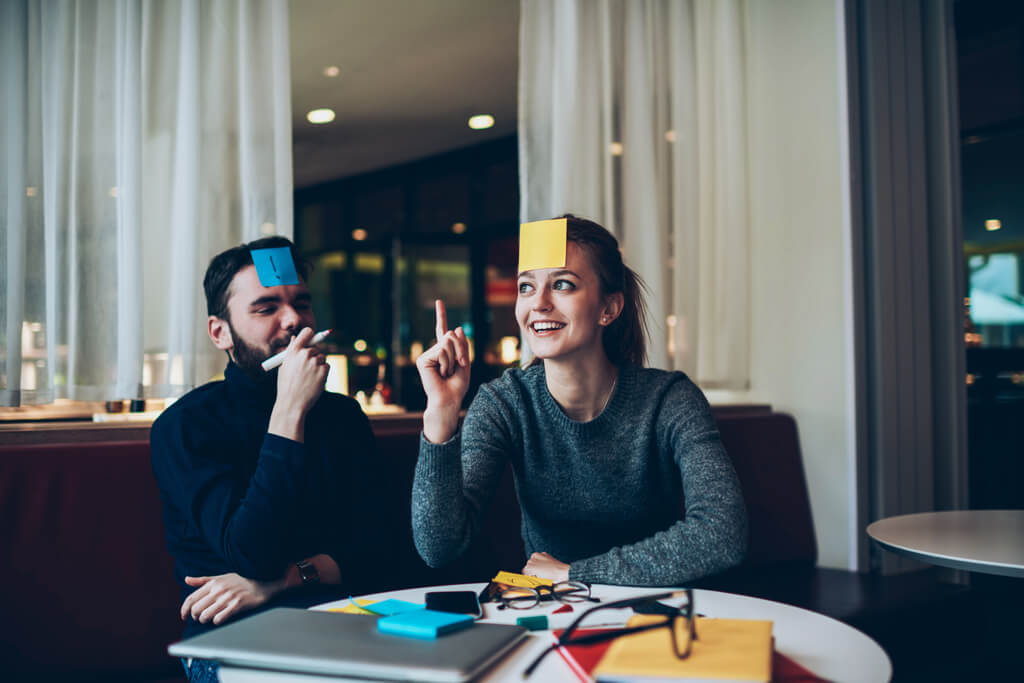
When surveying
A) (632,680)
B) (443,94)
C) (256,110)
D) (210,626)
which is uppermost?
(443,94)

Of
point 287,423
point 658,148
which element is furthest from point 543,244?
point 658,148

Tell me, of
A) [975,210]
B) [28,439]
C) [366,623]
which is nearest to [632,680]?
[366,623]

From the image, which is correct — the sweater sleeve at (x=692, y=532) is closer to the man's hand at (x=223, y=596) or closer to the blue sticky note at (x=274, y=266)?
the man's hand at (x=223, y=596)

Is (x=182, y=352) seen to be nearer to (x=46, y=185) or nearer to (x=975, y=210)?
(x=46, y=185)

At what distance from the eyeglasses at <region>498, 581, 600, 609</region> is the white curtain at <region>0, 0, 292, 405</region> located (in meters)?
1.24

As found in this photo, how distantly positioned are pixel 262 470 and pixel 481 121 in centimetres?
471

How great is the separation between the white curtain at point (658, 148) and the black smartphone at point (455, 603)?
1.63m

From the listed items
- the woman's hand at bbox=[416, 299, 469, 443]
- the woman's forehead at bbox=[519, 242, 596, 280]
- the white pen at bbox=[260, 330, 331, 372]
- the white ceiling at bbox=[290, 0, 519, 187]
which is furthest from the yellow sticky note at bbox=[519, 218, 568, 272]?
the white ceiling at bbox=[290, 0, 519, 187]

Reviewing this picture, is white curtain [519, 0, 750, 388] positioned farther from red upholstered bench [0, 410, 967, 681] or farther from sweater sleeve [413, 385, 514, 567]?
sweater sleeve [413, 385, 514, 567]

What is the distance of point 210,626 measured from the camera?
1.27m

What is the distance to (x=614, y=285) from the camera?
1616 millimetres

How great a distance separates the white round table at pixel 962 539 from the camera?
4.11ft

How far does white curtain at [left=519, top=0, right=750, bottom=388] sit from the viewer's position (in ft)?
8.21

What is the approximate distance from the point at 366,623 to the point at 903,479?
6.99 ft
